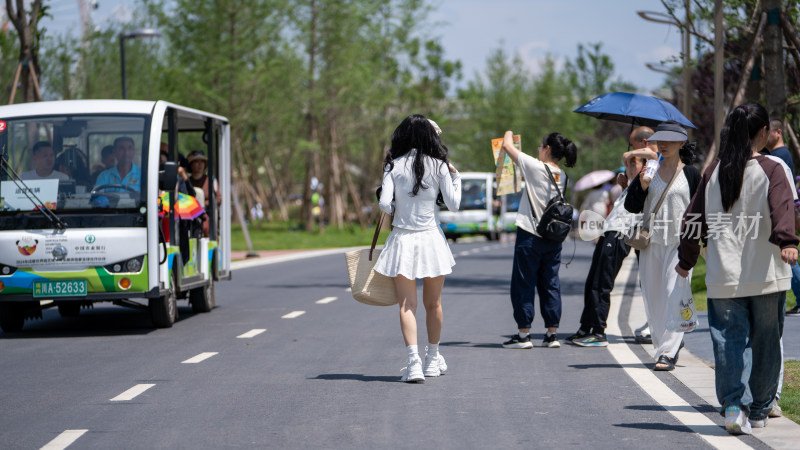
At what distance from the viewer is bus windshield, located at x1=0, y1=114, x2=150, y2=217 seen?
1234cm

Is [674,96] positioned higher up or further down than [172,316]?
higher up

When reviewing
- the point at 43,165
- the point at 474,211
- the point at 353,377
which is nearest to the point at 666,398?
the point at 353,377

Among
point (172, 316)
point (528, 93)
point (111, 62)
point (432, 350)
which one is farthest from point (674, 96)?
point (432, 350)

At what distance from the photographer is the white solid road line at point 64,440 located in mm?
6408

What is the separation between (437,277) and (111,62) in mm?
38609

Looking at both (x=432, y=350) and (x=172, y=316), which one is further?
(x=172, y=316)

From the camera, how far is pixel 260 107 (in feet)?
145

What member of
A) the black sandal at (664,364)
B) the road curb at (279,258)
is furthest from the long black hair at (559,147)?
the road curb at (279,258)

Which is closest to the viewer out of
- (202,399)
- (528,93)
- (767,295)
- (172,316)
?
(767,295)

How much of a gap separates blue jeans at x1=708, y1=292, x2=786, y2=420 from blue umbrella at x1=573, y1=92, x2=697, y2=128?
4.17 m

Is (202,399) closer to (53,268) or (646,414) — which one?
(646,414)

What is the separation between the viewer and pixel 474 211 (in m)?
Answer: 44.8

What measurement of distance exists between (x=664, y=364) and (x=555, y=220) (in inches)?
71.2

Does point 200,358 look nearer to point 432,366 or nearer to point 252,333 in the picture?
point 252,333
